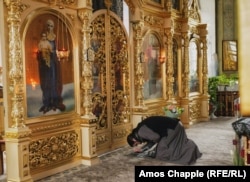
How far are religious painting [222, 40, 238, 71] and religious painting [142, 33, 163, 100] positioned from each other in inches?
264

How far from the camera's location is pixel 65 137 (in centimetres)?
546

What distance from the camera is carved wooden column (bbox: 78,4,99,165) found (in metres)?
Answer: 5.72

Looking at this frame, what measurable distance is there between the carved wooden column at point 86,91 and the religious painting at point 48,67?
231 mm

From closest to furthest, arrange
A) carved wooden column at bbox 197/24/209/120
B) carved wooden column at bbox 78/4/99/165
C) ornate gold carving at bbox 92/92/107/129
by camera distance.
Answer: carved wooden column at bbox 78/4/99/165
ornate gold carving at bbox 92/92/107/129
carved wooden column at bbox 197/24/209/120

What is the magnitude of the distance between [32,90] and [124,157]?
2384 mm

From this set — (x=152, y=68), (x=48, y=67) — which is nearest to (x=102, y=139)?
(x=48, y=67)

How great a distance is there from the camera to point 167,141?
6.02 m

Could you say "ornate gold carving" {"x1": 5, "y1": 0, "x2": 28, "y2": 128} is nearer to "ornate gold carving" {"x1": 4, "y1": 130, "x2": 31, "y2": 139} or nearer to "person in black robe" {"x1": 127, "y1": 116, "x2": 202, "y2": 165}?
"ornate gold carving" {"x1": 4, "y1": 130, "x2": 31, "y2": 139}

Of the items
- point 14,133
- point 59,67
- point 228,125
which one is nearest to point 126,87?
point 59,67

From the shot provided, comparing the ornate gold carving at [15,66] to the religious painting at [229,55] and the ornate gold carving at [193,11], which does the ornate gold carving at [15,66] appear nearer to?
the ornate gold carving at [193,11]

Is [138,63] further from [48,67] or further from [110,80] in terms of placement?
[48,67]

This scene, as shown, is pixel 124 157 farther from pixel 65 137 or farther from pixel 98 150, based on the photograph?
pixel 65 137

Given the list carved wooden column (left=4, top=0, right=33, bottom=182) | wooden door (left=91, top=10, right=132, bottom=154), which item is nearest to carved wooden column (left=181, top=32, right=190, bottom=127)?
wooden door (left=91, top=10, right=132, bottom=154)

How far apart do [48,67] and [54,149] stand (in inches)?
53.6
